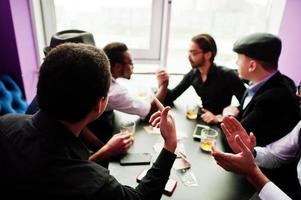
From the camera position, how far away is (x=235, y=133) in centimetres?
134

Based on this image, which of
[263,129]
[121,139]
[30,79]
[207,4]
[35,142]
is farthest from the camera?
[207,4]

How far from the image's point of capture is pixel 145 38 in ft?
9.45

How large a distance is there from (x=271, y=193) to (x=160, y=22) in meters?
2.12

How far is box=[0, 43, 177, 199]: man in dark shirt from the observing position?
2.54 ft

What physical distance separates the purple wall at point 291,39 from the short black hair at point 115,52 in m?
1.78

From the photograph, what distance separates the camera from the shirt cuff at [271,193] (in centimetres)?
110

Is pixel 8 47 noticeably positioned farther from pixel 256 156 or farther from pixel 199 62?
pixel 256 156

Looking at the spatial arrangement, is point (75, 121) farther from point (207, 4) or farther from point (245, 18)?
point (245, 18)

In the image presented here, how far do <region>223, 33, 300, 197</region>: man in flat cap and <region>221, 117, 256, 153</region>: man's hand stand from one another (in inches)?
13.1

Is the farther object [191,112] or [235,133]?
[191,112]

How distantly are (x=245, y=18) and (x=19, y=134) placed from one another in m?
2.74

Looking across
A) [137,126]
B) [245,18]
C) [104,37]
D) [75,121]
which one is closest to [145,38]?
[104,37]

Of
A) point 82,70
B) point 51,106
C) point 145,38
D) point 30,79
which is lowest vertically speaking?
point 30,79

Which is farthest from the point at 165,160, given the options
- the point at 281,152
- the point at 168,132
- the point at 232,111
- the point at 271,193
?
→ the point at 232,111
